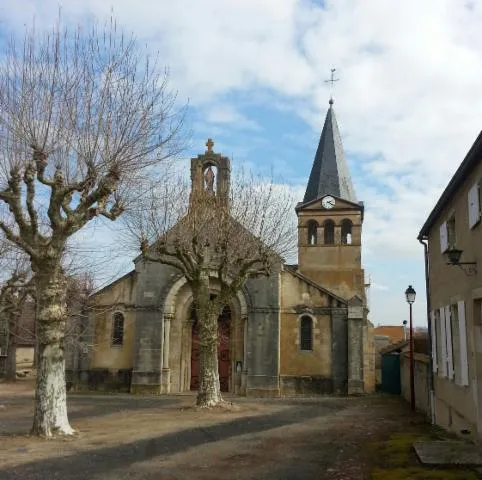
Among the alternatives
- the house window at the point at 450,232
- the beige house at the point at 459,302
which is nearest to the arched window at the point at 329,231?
the beige house at the point at 459,302

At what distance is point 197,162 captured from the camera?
26047 mm

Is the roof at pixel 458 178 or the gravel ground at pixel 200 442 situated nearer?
the gravel ground at pixel 200 442

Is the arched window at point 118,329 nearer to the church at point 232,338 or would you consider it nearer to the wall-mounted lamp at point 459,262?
the church at point 232,338

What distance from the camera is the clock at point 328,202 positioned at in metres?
30.0

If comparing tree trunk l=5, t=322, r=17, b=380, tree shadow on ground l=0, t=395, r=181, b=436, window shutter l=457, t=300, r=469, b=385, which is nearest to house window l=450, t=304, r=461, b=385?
window shutter l=457, t=300, r=469, b=385

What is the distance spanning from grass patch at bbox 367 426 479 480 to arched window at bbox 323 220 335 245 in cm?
1822

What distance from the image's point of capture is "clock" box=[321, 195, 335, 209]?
30.0m

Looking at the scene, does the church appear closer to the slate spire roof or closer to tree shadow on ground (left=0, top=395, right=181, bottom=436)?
tree shadow on ground (left=0, top=395, right=181, bottom=436)

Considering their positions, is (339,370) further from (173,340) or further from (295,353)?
(173,340)

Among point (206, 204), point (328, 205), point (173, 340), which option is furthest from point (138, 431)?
point (328, 205)

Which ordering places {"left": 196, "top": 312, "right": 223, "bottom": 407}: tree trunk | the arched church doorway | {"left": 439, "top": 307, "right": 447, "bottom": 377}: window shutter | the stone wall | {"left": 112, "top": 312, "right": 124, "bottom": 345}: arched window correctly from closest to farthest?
{"left": 439, "top": 307, "right": 447, "bottom": 377}: window shutter → the stone wall → {"left": 196, "top": 312, "right": 223, "bottom": 407}: tree trunk → {"left": 112, "top": 312, "right": 124, "bottom": 345}: arched window → the arched church doorway

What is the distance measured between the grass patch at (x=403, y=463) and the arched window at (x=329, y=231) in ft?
59.8

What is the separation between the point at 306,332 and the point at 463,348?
14.5 m

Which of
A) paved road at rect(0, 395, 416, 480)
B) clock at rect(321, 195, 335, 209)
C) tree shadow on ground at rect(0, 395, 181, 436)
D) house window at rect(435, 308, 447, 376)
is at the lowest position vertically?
tree shadow on ground at rect(0, 395, 181, 436)
